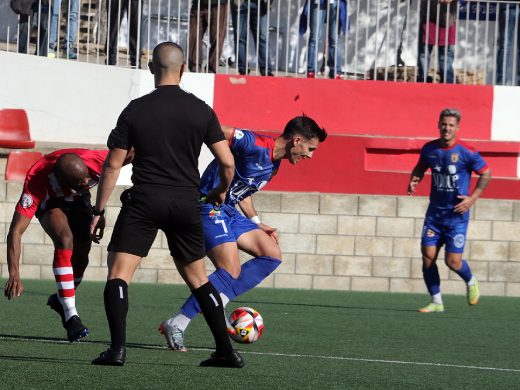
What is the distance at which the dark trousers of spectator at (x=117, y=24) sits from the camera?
58.5 ft

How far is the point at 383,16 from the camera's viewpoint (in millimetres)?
18422

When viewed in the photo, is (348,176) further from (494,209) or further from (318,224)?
(494,209)

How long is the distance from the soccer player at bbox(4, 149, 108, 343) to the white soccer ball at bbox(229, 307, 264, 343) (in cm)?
107

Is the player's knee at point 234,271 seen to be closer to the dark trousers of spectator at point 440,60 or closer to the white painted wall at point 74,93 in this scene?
the white painted wall at point 74,93

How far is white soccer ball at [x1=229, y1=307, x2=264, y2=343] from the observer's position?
30.3ft

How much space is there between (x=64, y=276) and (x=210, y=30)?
8.92 metres

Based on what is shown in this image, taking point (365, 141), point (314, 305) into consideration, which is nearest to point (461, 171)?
point (314, 305)

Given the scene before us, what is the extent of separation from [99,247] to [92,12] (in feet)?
12.7

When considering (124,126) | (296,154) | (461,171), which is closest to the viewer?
(124,126)

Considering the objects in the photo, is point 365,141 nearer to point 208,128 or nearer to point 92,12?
point 92,12

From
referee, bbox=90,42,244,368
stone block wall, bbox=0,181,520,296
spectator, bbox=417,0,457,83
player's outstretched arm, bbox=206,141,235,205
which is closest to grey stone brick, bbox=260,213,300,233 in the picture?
stone block wall, bbox=0,181,520,296

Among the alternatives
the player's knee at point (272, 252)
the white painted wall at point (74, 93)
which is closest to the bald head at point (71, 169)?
the player's knee at point (272, 252)

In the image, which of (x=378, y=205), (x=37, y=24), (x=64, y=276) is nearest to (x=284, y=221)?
(x=378, y=205)

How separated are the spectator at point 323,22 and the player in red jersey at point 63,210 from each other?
28.1 ft
